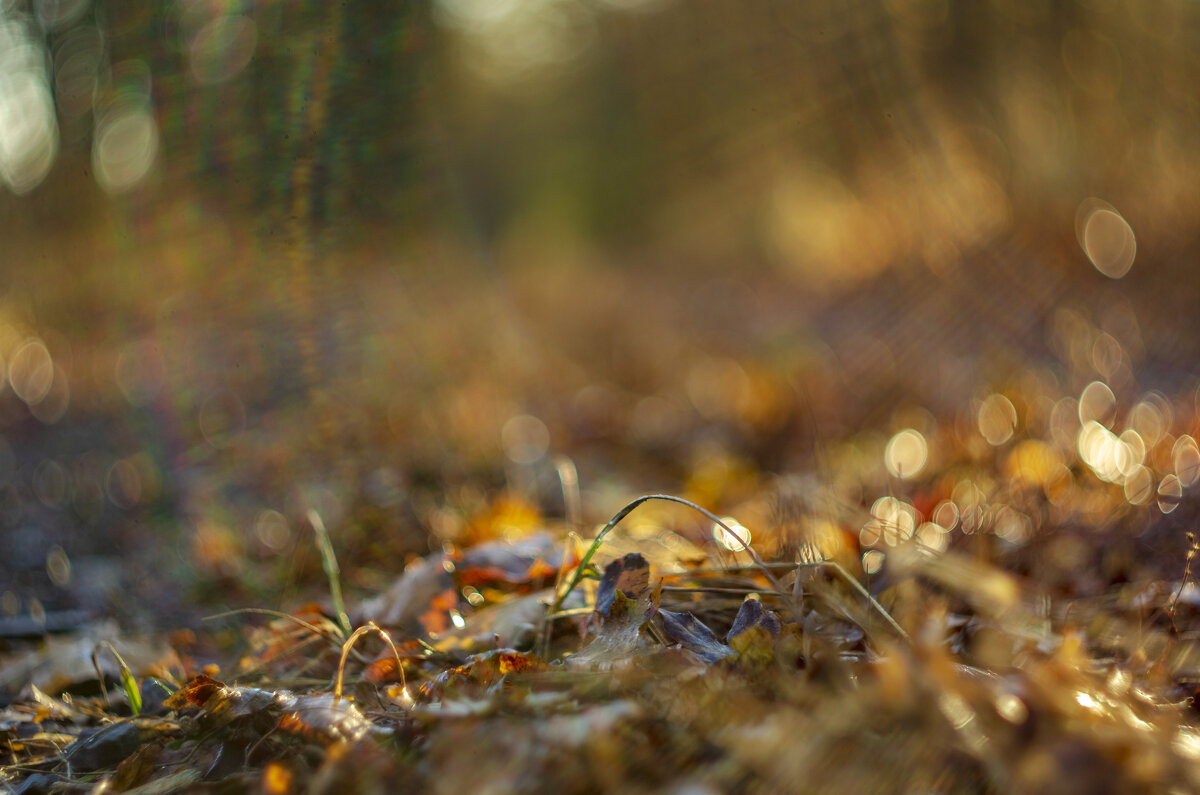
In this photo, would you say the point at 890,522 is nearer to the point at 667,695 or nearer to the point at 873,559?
the point at 873,559

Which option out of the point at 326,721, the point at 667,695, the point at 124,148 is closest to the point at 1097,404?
the point at 667,695

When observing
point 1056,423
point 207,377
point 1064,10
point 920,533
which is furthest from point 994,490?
point 1064,10

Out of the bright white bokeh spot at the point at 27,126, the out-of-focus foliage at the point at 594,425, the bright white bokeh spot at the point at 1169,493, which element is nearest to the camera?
the out-of-focus foliage at the point at 594,425

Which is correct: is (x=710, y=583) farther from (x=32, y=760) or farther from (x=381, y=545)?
(x=381, y=545)

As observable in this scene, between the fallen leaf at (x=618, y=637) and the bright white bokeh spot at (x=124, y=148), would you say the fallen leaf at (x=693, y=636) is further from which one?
the bright white bokeh spot at (x=124, y=148)

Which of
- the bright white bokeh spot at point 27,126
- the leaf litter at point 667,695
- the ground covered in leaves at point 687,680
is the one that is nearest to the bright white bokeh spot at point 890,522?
the ground covered in leaves at point 687,680
